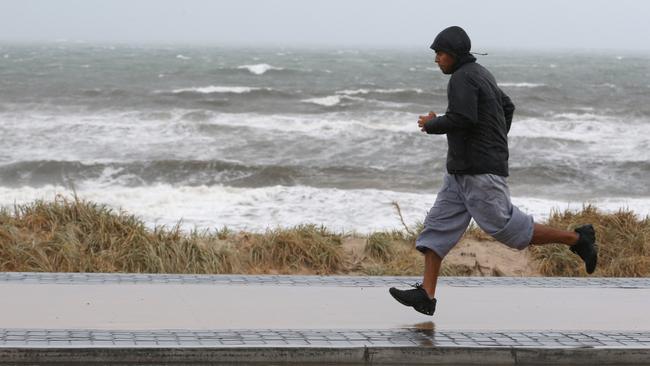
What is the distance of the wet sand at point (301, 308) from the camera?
4.93 meters

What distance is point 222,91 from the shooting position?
128ft

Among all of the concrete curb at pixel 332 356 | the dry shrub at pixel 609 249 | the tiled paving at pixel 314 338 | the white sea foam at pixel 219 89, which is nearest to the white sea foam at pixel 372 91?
the white sea foam at pixel 219 89

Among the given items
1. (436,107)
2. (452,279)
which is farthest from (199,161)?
(436,107)

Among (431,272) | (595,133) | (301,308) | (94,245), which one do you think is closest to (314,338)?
(301,308)

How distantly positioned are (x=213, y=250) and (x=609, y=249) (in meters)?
3.52

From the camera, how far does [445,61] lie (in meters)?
5.05

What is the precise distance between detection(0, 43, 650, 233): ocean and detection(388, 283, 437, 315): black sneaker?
A: 5562mm

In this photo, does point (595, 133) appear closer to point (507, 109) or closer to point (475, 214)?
point (507, 109)

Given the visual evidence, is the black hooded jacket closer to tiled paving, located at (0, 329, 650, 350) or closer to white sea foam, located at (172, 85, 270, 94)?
tiled paving, located at (0, 329, 650, 350)

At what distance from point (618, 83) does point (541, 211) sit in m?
40.0

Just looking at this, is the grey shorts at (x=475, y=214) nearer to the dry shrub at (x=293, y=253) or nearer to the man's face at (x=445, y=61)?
the man's face at (x=445, y=61)

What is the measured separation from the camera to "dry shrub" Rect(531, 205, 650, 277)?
27.0 ft

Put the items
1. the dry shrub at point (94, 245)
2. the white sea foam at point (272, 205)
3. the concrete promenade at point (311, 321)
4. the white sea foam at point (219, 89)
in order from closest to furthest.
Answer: the concrete promenade at point (311, 321) → the dry shrub at point (94, 245) → the white sea foam at point (272, 205) → the white sea foam at point (219, 89)

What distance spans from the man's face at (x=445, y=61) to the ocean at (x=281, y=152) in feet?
18.9
